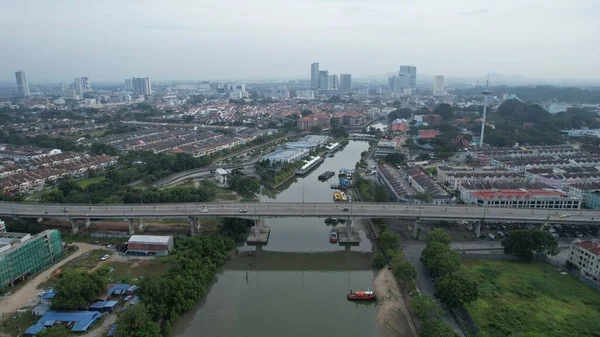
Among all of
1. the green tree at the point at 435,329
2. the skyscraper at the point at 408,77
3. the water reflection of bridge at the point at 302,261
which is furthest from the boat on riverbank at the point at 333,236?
the skyscraper at the point at 408,77

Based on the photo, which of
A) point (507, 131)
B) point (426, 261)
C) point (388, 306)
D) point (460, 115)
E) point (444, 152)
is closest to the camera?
point (388, 306)

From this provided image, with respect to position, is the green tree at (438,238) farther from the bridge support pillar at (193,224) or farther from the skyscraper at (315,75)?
the skyscraper at (315,75)

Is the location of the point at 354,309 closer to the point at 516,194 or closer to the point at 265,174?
the point at 516,194

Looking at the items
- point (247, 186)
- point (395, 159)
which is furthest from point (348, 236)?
point (395, 159)

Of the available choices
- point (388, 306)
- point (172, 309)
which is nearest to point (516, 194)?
point (388, 306)

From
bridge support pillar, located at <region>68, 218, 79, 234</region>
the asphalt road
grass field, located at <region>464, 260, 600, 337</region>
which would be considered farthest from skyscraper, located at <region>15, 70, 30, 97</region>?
grass field, located at <region>464, 260, 600, 337</region>

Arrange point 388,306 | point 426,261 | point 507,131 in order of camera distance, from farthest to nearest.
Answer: point 507,131, point 426,261, point 388,306
